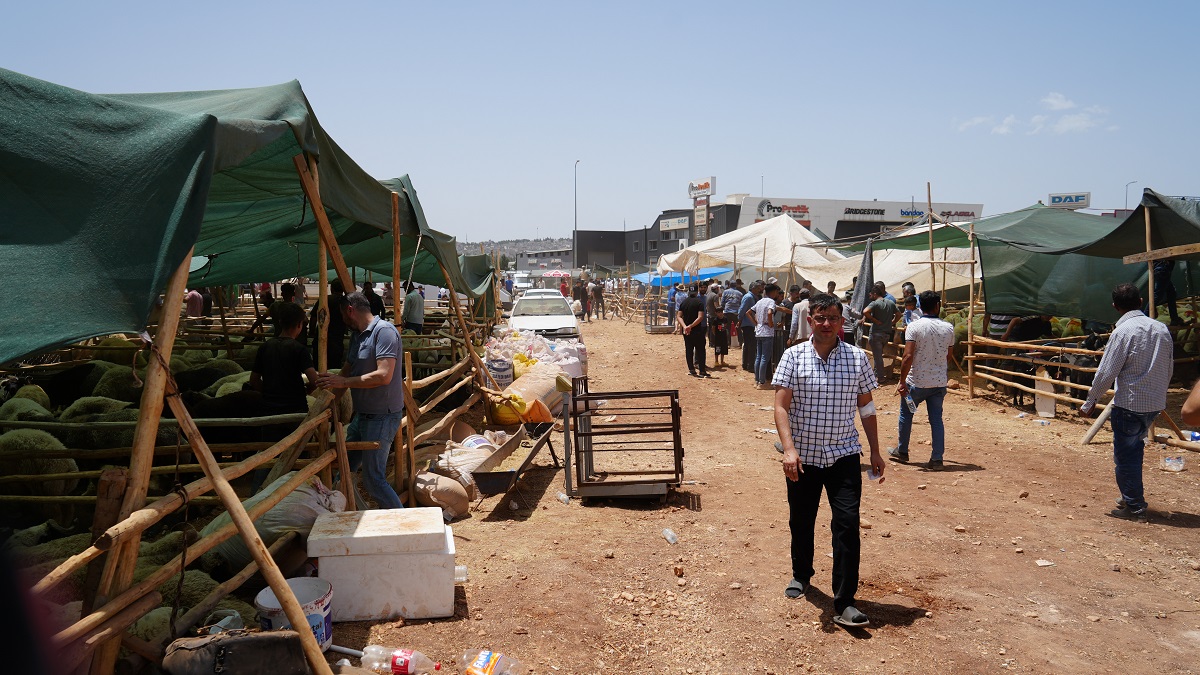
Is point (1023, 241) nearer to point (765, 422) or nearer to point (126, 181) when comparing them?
point (765, 422)

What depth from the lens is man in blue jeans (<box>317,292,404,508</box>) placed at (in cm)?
534

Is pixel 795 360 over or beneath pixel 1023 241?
beneath

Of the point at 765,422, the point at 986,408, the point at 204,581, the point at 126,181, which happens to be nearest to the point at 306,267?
the point at 765,422

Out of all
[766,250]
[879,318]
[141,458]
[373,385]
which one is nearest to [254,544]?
[141,458]

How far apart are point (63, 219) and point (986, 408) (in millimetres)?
12096

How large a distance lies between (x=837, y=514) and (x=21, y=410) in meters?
6.18

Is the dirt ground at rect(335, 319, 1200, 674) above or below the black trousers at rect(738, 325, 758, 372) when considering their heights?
below

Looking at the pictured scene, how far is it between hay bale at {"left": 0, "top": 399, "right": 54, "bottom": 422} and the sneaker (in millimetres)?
8748

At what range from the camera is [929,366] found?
8.24m

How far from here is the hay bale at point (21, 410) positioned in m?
6.09

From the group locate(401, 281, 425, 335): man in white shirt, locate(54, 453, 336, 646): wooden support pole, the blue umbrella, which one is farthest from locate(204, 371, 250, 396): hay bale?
the blue umbrella

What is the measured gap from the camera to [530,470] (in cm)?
829

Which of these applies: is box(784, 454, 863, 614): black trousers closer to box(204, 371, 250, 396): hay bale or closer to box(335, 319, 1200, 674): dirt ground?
box(335, 319, 1200, 674): dirt ground

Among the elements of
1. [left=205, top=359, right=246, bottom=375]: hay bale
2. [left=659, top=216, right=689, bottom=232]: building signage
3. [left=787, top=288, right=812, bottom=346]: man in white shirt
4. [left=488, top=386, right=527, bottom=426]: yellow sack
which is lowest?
[left=488, top=386, right=527, bottom=426]: yellow sack
